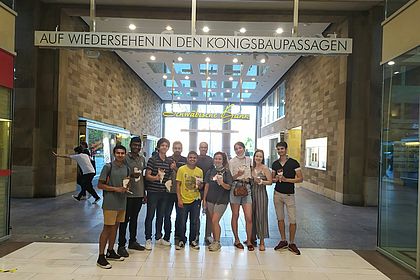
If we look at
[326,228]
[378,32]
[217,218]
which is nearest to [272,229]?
[326,228]

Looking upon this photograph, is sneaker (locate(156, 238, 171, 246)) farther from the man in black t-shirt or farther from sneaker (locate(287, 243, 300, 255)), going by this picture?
sneaker (locate(287, 243, 300, 255))

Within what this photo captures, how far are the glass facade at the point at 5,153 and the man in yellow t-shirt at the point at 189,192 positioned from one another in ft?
8.66

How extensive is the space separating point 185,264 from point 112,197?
1.24 m

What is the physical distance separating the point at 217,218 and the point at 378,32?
7.78 metres

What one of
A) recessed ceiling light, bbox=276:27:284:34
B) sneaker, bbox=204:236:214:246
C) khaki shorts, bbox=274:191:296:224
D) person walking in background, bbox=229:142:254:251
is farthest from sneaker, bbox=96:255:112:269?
recessed ceiling light, bbox=276:27:284:34

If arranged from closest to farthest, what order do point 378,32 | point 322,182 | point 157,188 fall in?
point 157,188 → point 378,32 → point 322,182

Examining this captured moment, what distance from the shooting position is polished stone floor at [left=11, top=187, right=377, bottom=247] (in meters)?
5.39

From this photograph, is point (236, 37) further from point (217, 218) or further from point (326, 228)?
point (326, 228)

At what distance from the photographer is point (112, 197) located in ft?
13.3

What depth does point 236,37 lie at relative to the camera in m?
4.52

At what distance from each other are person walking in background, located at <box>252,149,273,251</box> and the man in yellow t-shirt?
820 mm

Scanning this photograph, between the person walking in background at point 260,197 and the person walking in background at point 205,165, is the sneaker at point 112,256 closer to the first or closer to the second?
the person walking in background at point 205,165

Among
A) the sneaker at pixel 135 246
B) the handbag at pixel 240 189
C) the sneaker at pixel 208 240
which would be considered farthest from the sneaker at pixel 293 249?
the sneaker at pixel 135 246

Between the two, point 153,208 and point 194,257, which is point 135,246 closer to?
point 153,208
